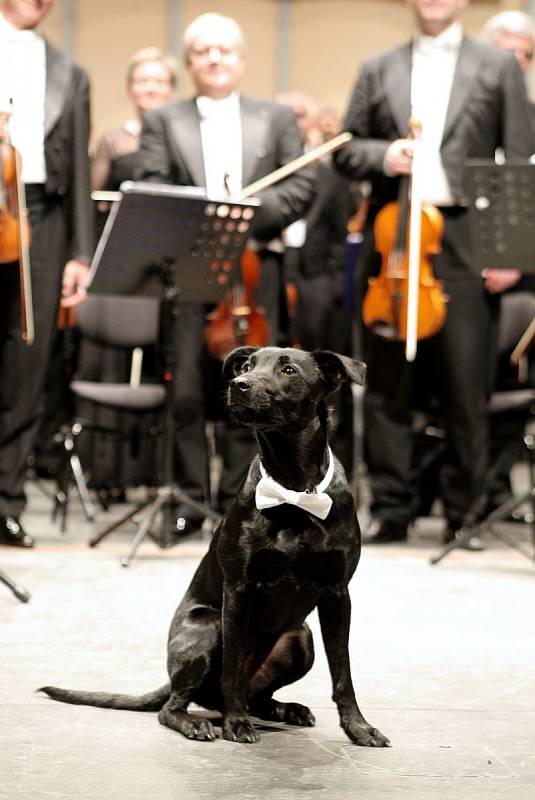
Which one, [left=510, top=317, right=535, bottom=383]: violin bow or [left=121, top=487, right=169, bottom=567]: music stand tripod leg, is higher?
[left=510, top=317, right=535, bottom=383]: violin bow

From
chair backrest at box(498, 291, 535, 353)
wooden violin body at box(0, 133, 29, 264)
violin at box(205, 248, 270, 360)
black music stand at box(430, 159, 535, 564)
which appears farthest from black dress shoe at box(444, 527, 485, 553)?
wooden violin body at box(0, 133, 29, 264)

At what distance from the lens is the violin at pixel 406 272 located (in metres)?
4.65

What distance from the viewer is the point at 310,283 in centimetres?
749

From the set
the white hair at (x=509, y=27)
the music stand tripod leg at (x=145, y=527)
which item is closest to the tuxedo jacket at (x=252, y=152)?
the music stand tripod leg at (x=145, y=527)

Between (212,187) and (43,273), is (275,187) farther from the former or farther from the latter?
(43,273)

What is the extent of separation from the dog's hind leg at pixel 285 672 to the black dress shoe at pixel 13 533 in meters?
2.16

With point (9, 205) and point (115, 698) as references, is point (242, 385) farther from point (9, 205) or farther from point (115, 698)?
point (9, 205)

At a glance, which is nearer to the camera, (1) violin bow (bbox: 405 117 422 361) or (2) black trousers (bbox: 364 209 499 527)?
(1) violin bow (bbox: 405 117 422 361)

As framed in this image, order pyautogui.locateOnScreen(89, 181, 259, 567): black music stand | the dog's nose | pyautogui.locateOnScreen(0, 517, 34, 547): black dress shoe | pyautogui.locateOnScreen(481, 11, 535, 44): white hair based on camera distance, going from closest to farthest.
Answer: the dog's nose, pyautogui.locateOnScreen(89, 181, 259, 567): black music stand, pyautogui.locateOnScreen(0, 517, 34, 547): black dress shoe, pyautogui.locateOnScreen(481, 11, 535, 44): white hair

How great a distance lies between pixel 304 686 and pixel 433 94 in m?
2.78

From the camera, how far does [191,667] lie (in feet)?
8.70

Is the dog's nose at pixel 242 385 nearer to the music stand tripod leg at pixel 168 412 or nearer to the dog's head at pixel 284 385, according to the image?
the dog's head at pixel 284 385

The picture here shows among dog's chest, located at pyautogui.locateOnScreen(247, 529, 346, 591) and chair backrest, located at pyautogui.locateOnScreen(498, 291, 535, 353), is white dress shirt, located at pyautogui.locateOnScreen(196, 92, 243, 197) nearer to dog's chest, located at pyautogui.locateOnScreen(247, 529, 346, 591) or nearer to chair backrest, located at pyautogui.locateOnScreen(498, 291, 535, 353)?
chair backrest, located at pyautogui.locateOnScreen(498, 291, 535, 353)

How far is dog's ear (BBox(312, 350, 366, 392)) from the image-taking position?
8.71 feet
